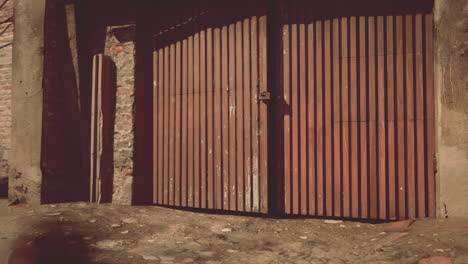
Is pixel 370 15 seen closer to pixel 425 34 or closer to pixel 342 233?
pixel 425 34

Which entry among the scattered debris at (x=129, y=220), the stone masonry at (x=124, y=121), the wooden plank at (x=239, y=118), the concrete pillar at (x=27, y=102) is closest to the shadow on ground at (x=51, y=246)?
the scattered debris at (x=129, y=220)

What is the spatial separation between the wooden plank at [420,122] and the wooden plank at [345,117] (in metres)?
0.66

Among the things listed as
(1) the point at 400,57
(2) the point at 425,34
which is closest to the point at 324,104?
(1) the point at 400,57

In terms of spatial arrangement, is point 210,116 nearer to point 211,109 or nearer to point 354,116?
point 211,109

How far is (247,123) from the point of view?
423 cm

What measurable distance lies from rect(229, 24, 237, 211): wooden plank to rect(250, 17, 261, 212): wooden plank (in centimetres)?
23

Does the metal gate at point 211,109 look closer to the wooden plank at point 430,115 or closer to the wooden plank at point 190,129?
the wooden plank at point 190,129

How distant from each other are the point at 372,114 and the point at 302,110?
74 centimetres

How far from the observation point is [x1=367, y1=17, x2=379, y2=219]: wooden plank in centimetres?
372

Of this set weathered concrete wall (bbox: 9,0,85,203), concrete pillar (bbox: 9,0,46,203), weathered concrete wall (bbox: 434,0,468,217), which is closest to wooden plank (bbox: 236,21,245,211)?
weathered concrete wall (bbox: 434,0,468,217)

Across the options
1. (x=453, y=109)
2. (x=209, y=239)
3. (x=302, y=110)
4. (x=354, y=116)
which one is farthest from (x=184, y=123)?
(x=453, y=109)

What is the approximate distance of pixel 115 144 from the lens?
4887 millimetres

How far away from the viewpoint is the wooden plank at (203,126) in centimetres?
443

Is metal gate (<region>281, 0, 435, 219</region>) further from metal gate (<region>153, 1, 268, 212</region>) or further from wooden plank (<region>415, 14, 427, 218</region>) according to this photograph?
metal gate (<region>153, 1, 268, 212</region>)
